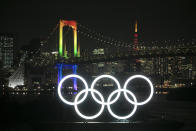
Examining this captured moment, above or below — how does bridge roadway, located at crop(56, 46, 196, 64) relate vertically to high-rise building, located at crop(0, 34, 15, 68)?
below

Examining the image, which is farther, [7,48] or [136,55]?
[7,48]

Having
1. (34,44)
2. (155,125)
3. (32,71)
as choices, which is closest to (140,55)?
(32,71)

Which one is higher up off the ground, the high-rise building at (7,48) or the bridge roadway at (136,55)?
the high-rise building at (7,48)

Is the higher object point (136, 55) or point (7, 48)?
point (7, 48)

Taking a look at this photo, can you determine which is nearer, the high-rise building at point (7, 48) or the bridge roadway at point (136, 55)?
the bridge roadway at point (136, 55)
